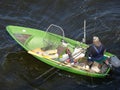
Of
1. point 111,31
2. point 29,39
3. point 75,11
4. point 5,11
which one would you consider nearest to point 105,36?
point 111,31

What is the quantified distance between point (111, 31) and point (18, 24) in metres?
5.56

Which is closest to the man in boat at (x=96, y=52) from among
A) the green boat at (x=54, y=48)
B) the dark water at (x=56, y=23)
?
the green boat at (x=54, y=48)

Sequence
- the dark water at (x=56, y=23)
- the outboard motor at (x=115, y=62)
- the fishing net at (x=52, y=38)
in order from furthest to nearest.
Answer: the fishing net at (x=52, y=38)
the dark water at (x=56, y=23)
the outboard motor at (x=115, y=62)

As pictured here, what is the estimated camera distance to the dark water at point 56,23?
49.9 ft

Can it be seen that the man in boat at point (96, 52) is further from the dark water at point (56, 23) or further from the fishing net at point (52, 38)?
the fishing net at point (52, 38)

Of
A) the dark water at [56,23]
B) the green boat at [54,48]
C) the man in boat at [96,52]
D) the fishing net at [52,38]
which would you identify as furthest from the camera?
the fishing net at [52,38]

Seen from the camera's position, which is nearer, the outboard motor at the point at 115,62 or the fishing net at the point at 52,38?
Answer: the outboard motor at the point at 115,62

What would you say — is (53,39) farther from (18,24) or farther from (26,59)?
(18,24)

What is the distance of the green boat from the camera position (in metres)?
15.1

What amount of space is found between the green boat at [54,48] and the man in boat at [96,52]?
12.4 inches

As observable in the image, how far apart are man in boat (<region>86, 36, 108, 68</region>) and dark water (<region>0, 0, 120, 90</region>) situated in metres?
0.97

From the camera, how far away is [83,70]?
49.0 ft

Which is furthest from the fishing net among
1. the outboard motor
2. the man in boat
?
the outboard motor

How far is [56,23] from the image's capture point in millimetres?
18719
